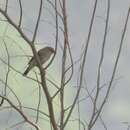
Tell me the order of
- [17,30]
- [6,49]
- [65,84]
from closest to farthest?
[17,30], [65,84], [6,49]

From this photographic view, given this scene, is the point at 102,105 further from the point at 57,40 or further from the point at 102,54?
the point at 57,40

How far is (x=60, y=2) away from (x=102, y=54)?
1.88ft

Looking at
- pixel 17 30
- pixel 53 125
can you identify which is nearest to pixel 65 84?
pixel 53 125

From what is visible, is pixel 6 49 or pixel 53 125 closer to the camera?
pixel 53 125

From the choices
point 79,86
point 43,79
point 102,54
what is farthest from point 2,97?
point 102,54

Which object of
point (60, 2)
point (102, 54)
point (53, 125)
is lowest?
point (53, 125)

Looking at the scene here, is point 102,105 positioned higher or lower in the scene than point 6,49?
lower

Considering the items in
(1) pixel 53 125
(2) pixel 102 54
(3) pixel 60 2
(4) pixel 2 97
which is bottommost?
(1) pixel 53 125

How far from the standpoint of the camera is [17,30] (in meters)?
3.64

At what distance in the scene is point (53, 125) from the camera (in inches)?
148

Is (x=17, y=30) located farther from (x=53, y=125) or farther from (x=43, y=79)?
(x=53, y=125)

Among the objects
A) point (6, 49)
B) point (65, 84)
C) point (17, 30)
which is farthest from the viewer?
point (6, 49)

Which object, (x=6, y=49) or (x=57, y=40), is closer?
(x=57, y=40)

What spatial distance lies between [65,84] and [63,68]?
0.15m
